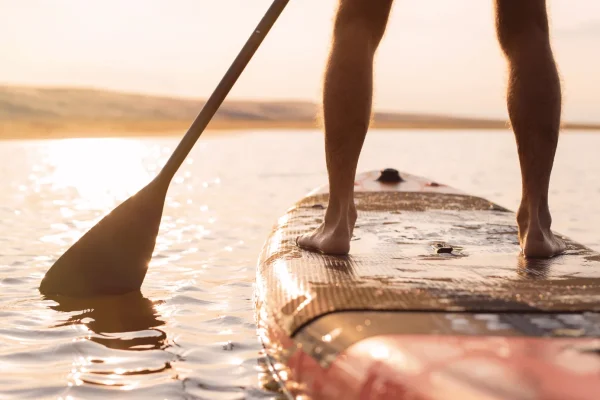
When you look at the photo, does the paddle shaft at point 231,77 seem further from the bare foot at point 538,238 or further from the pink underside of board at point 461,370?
the pink underside of board at point 461,370

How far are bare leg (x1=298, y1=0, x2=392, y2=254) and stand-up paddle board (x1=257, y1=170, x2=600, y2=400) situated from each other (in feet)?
0.53

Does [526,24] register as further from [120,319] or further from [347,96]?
[120,319]

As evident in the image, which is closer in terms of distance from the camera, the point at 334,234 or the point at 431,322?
the point at 431,322

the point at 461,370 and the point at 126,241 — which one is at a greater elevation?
the point at 461,370

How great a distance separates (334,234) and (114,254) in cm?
109

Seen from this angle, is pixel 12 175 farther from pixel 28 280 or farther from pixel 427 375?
pixel 427 375

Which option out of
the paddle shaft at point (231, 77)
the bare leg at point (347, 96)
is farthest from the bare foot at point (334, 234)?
the paddle shaft at point (231, 77)

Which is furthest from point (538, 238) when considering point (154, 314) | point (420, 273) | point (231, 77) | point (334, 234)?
point (154, 314)

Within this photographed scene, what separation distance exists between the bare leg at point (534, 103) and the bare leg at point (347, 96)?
1.55ft

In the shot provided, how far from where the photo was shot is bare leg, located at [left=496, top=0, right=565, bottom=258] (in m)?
2.37

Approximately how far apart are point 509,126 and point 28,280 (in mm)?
2523

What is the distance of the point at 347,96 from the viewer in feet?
7.74

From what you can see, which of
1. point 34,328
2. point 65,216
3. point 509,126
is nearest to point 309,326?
point 509,126

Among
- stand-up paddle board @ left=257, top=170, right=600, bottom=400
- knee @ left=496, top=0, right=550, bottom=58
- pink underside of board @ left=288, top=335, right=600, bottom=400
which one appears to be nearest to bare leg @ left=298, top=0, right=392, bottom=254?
stand-up paddle board @ left=257, top=170, right=600, bottom=400
